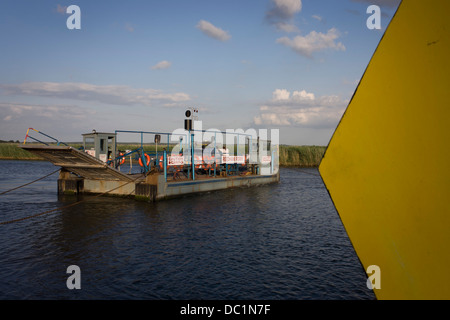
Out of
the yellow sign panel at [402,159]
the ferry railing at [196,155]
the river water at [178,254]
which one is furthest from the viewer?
the ferry railing at [196,155]

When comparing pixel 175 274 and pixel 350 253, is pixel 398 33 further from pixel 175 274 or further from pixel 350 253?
pixel 350 253

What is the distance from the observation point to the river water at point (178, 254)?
746 centimetres

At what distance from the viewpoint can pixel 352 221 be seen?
188 centimetres

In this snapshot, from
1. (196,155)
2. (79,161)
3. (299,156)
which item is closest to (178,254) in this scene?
(79,161)

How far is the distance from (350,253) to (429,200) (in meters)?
9.94

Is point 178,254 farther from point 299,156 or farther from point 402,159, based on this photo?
point 299,156

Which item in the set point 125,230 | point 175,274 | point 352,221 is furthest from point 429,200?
point 125,230

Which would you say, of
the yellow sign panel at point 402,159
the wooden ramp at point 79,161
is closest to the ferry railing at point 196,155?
the wooden ramp at point 79,161

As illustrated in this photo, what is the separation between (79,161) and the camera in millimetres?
17375

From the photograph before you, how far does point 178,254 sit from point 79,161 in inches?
396

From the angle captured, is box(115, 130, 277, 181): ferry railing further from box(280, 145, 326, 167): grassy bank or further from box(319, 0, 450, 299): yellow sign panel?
box(280, 145, 326, 167): grassy bank

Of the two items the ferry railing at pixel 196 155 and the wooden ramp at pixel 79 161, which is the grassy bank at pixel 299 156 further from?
the wooden ramp at pixel 79 161

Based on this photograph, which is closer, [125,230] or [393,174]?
[393,174]

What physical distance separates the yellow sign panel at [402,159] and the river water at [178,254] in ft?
19.4
